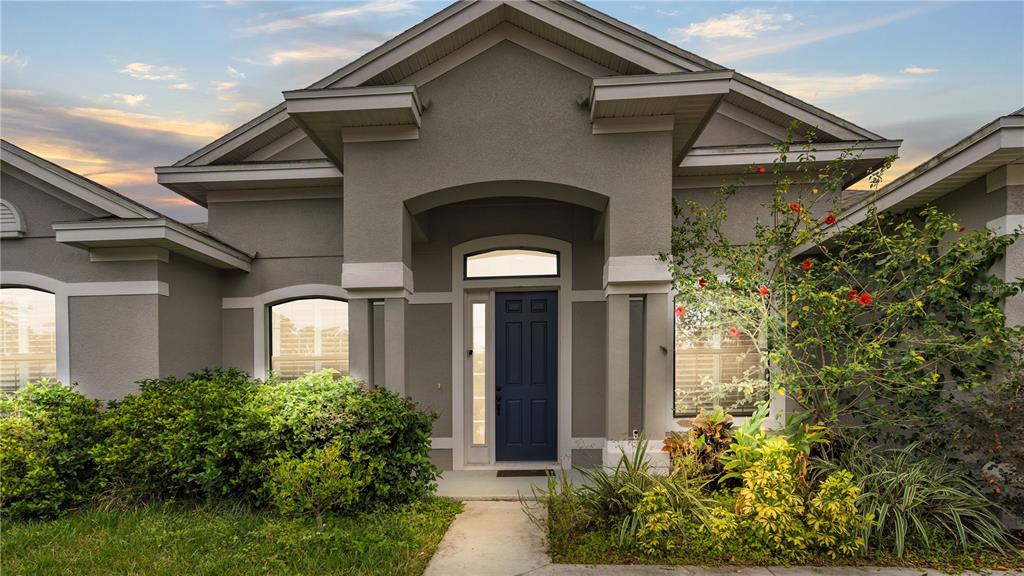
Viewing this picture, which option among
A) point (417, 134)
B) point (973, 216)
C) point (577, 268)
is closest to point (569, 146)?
point (417, 134)

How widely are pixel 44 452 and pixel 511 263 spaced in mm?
5727

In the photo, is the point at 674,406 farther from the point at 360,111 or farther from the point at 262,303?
the point at 262,303

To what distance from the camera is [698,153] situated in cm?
640

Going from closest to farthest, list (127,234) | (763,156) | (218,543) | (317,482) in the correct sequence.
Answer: (218,543) < (317,482) < (127,234) < (763,156)

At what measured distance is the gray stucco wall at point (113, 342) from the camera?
6078mm

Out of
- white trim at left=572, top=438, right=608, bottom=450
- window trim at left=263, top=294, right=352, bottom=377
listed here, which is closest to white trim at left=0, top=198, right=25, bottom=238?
window trim at left=263, top=294, right=352, bottom=377

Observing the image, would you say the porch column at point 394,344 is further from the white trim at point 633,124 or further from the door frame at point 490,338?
the white trim at point 633,124

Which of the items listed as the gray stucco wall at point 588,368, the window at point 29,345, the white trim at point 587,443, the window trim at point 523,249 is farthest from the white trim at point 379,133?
the window at point 29,345

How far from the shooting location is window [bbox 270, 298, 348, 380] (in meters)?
7.29

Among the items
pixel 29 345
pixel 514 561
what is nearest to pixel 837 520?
pixel 514 561

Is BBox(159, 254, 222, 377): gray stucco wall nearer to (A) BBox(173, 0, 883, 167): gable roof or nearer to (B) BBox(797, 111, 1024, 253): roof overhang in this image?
(A) BBox(173, 0, 883, 167): gable roof

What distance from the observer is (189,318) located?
662 cm

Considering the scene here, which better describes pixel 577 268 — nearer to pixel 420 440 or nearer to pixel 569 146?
pixel 569 146

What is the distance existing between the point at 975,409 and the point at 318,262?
771 centimetres
